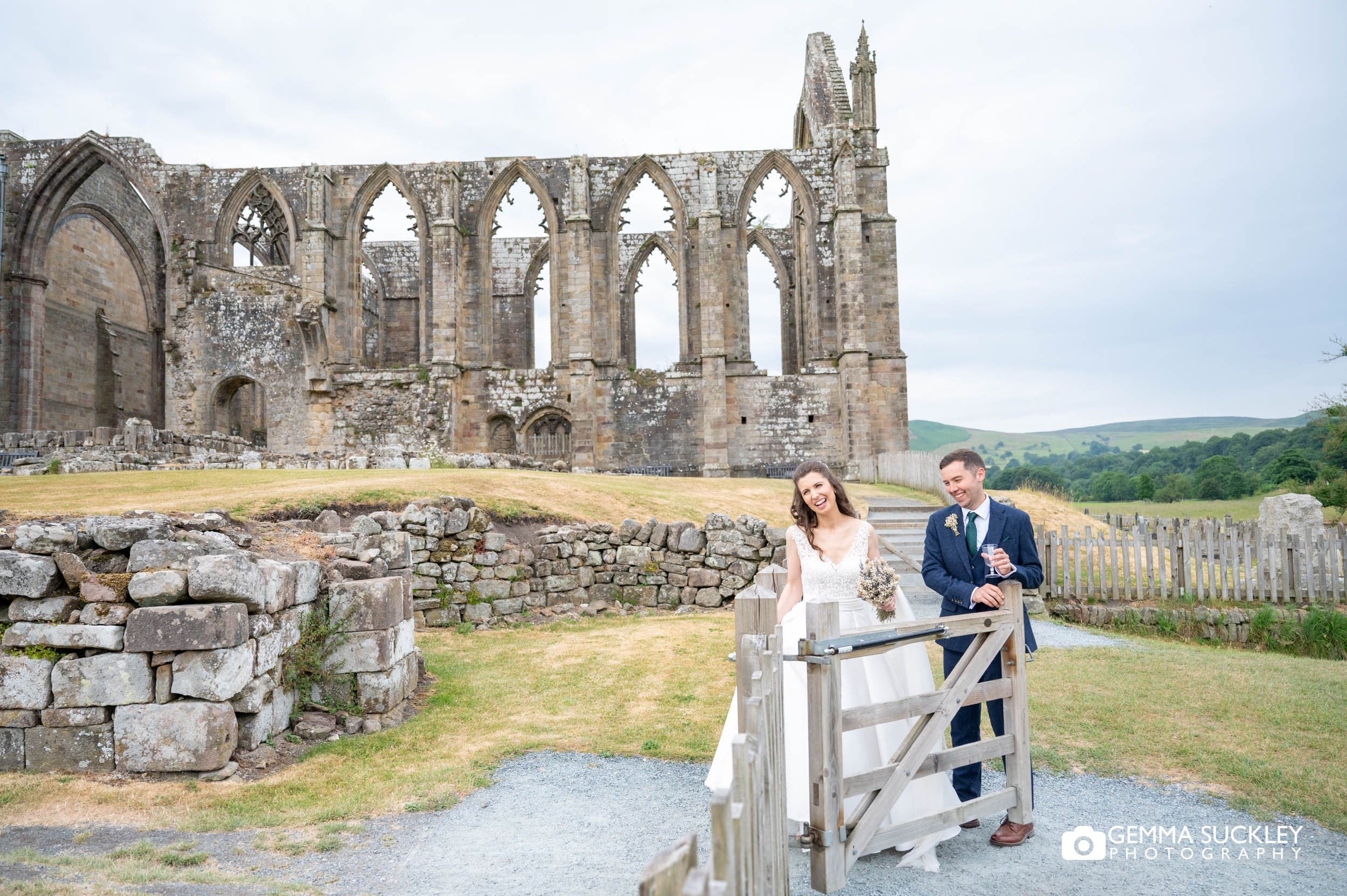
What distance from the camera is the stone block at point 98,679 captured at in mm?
4727

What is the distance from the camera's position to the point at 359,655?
588 centimetres

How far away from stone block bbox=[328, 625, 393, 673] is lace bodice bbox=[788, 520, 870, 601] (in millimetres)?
3624

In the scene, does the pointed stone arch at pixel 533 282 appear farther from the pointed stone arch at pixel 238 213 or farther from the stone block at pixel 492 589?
the stone block at pixel 492 589

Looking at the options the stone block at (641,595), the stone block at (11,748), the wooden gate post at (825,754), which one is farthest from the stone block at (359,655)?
the stone block at (641,595)

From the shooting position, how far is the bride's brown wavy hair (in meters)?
3.98

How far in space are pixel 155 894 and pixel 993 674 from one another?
3.88 m

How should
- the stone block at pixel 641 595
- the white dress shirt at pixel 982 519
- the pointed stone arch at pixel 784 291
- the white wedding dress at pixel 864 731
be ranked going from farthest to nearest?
the pointed stone arch at pixel 784 291 < the stone block at pixel 641 595 < the white dress shirt at pixel 982 519 < the white wedding dress at pixel 864 731

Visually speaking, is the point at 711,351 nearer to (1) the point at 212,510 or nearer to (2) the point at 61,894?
(1) the point at 212,510

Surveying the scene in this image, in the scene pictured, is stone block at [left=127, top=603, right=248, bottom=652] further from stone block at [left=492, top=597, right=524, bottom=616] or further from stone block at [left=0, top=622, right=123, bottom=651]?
stone block at [left=492, top=597, right=524, bottom=616]

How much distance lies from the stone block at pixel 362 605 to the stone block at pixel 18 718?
182 centimetres

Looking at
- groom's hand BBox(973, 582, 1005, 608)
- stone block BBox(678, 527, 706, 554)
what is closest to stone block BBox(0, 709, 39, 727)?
groom's hand BBox(973, 582, 1005, 608)

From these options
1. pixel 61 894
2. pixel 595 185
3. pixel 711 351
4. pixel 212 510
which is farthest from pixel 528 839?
pixel 595 185

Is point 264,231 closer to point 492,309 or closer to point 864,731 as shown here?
point 492,309

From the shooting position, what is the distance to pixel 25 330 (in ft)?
79.8
